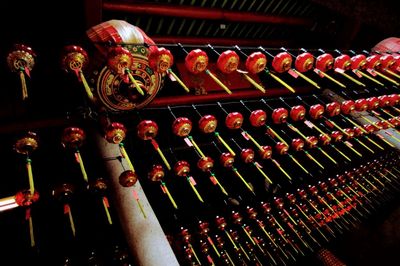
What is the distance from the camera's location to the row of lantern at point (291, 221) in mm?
8508

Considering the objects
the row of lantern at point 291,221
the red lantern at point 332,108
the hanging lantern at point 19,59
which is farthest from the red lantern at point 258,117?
the hanging lantern at point 19,59

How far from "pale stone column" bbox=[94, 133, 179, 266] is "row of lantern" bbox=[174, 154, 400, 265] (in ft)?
6.68

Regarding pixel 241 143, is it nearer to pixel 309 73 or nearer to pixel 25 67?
pixel 309 73

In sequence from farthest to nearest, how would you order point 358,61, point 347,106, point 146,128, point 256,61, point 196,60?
1. point 347,106
2. point 358,61
3. point 146,128
4. point 256,61
5. point 196,60

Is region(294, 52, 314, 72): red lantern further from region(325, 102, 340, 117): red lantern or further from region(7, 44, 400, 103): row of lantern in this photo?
region(325, 102, 340, 117): red lantern

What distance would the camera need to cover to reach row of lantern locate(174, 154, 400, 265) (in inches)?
335

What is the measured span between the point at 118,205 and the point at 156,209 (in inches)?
90.2

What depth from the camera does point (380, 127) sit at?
905 centimetres

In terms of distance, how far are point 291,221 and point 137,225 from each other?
6.61m

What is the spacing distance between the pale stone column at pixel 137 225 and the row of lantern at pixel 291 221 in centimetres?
204

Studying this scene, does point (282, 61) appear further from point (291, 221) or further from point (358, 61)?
point (291, 221)

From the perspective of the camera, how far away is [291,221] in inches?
406

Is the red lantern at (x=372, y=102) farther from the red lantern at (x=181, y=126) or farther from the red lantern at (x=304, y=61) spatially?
the red lantern at (x=181, y=126)

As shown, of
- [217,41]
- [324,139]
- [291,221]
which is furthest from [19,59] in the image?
[291,221]
